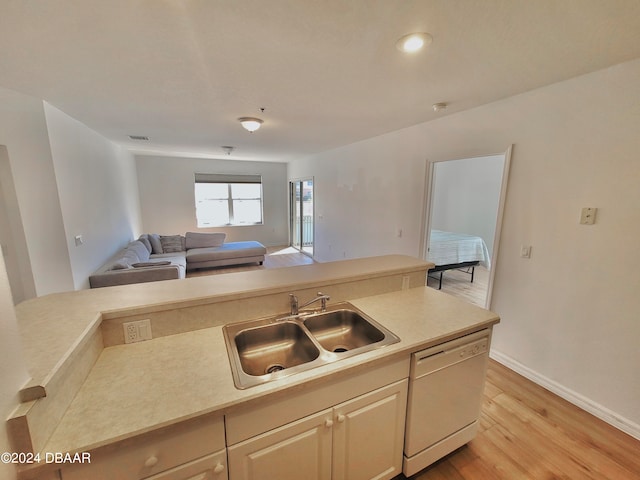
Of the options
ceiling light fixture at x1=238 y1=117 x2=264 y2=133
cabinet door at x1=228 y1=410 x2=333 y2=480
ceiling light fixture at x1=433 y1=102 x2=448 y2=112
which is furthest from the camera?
ceiling light fixture at x1=238 y1=117 x2=264 y2=133

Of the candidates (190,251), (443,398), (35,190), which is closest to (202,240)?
(190,251)

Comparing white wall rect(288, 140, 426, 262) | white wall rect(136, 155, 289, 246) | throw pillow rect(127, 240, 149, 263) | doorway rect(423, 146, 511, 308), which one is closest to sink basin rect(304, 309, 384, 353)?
white wall rect(288, 140, 426, 262)

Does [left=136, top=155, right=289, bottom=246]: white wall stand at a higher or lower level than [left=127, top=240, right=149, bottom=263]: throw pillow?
higher

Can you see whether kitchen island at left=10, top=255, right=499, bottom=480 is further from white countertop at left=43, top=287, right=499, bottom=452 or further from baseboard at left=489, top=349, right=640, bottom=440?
baseboard at left=489, top=349, right=640, bottom=440

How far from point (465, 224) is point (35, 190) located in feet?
23.1

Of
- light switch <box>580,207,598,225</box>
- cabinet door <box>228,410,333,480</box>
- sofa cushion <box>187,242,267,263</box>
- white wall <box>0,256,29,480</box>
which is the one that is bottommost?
sofa cushion <box>187,242,267,263</box>

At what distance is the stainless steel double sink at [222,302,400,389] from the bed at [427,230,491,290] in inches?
112

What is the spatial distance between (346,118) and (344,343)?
244 cm

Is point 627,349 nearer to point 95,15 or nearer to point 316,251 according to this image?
point 95,15

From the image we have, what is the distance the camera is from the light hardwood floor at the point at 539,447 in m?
1.51

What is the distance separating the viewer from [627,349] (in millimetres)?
1757

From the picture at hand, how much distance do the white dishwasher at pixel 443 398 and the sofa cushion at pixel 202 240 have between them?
549 centimetres

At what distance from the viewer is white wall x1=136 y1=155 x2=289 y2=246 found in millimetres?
6352

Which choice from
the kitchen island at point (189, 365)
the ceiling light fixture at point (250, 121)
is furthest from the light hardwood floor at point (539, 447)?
the ceiling light fixture at point (250, 121)
